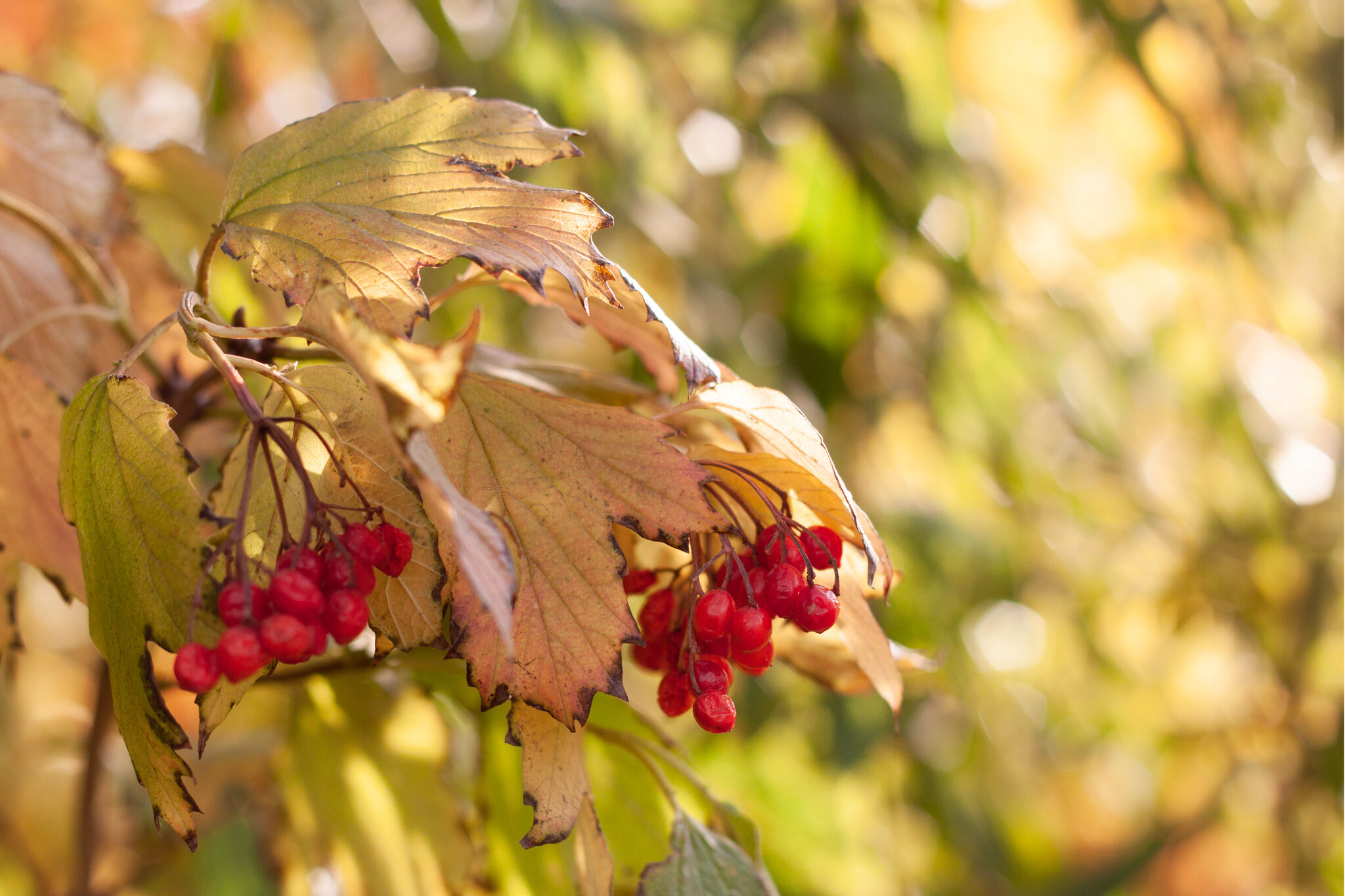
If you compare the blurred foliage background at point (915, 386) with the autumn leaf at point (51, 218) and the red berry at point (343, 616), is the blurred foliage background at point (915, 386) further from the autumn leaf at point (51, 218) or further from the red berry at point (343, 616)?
the red berry at point (343, 616)

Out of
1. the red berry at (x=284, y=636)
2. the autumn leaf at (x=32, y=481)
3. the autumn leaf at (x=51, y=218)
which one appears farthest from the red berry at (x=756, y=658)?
the autumn leaf at (x=51, y=218)

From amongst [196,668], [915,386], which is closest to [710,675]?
[196,668]

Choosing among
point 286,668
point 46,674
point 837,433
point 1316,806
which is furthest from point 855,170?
point 1316,806

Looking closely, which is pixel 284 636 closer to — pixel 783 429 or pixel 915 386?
pixel 783 429

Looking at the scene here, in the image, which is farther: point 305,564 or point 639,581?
point 639,581

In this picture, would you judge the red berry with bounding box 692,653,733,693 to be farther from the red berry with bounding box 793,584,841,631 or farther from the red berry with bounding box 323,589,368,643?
the red berry with bounding box 323,589,368,643

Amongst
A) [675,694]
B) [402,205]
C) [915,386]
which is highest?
[402,205]
